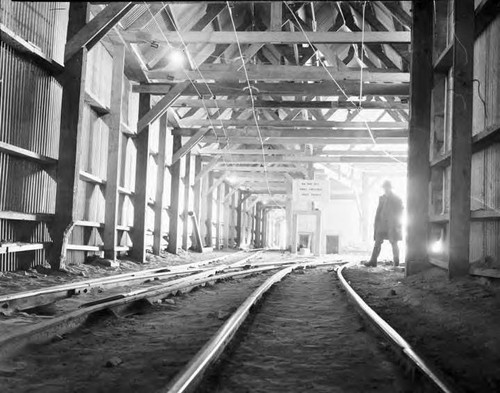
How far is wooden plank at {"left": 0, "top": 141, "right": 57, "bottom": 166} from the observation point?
6.29m

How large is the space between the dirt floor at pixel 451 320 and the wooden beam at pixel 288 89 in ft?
17.6

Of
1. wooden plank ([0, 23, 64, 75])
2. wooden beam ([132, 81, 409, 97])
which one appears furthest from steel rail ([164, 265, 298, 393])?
wooden beam ([132, 81, 409, 97])

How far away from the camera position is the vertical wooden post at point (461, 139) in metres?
5.68

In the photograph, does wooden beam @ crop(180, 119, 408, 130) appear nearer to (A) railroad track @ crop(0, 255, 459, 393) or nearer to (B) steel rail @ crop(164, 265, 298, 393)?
(A) railroad track @ crop(0, 255, 459, 393)

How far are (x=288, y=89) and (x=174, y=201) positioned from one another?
5.94m

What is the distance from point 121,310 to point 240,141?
12228mm

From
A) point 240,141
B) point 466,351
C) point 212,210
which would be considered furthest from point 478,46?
point 212,210

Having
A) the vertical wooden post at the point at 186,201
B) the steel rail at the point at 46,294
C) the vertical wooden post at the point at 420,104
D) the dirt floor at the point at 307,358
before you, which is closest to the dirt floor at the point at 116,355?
the dirt floor at the point at 307,358

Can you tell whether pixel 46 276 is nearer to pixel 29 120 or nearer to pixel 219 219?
pixel 29 120

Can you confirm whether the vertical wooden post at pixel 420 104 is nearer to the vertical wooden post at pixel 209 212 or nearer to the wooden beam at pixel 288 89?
the wooden beam at pixel 288 89

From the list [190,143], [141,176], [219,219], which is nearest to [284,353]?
[141,176]

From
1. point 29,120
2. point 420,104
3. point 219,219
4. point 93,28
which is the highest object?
point 93,28

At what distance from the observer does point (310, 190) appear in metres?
19.6

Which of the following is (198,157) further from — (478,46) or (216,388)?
(216,388)
